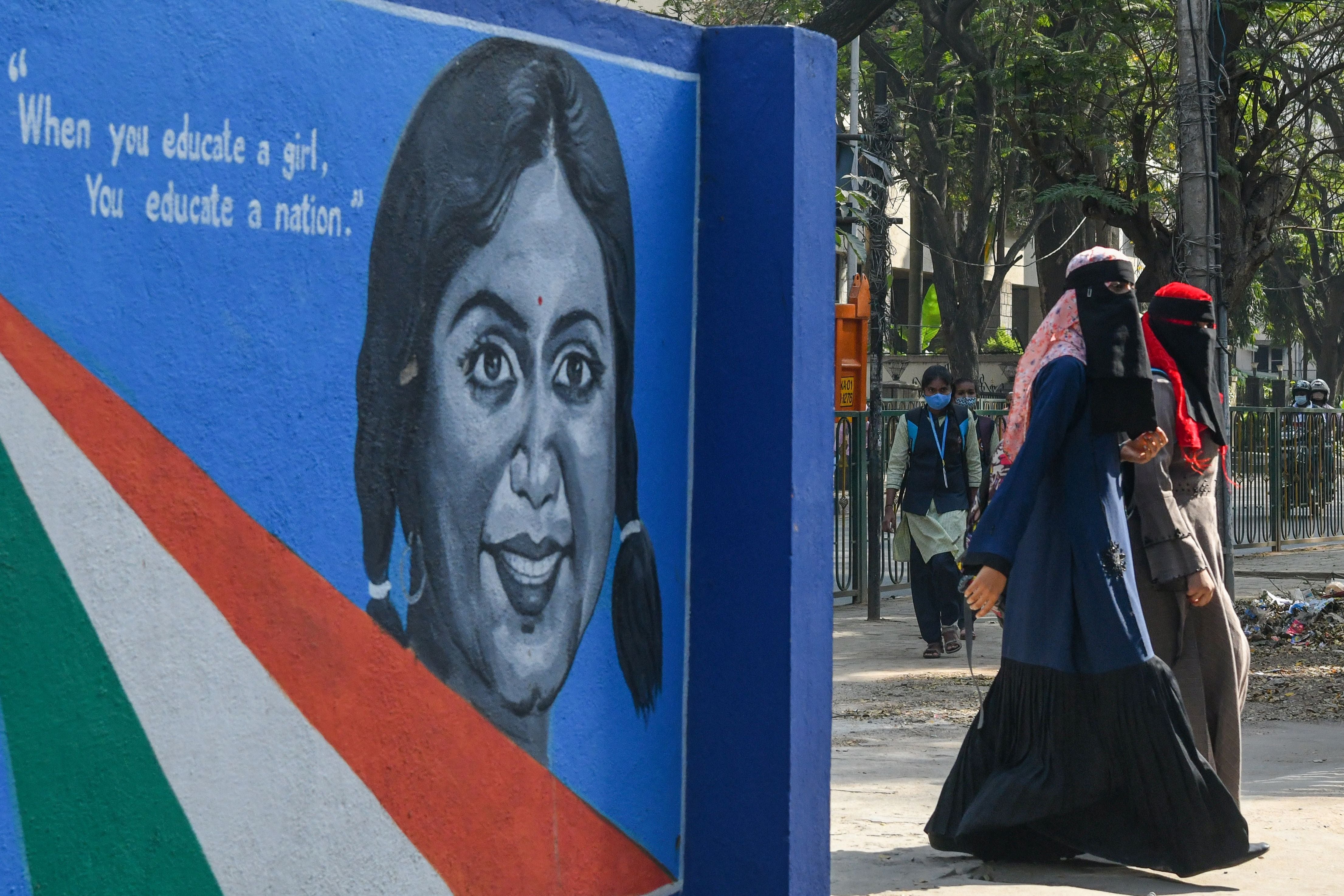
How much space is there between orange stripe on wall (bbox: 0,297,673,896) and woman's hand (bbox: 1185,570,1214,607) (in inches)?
93.8

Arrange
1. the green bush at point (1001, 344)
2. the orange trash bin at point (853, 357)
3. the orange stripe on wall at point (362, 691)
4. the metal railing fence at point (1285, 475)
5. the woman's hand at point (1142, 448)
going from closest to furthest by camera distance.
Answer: the orange stripe on wall at point (362, 691), the woman's hand at point (1142, 448), the orange trash bin at point (853, 357), the metal railing fence at point (1285, 475), the green bush at point (1001, 344)

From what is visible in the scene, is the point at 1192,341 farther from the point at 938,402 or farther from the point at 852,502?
the point at 852,502

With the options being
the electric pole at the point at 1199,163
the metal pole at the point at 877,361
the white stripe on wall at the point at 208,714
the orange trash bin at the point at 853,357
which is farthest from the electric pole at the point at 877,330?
the white stripe on wall at the point at 208,714

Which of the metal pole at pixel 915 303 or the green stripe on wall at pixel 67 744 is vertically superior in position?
the metal pole at pixel 915 303

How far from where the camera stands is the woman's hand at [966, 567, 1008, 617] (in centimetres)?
509

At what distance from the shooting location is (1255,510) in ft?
63.6

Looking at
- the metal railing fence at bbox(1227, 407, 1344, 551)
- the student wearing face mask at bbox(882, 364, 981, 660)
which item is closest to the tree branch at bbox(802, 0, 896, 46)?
the student wearing face mask at bbox(882, 364, 981, 660)

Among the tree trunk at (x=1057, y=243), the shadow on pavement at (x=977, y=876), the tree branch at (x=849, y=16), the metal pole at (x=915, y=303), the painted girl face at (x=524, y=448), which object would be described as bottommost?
the shadow on pavement at (x=977, y=876)

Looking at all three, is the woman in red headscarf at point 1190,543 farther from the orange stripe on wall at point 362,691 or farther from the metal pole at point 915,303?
the metal pole at point 915,303

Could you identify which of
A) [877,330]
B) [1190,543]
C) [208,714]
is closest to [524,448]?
[208,714]

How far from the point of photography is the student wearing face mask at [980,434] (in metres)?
10.3

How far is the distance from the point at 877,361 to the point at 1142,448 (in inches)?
338

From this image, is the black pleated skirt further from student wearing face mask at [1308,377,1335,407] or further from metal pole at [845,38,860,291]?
student wearing face mask at [1308,377,1335,407]

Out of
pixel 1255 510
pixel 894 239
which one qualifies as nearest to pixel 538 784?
pixel 1255 510
